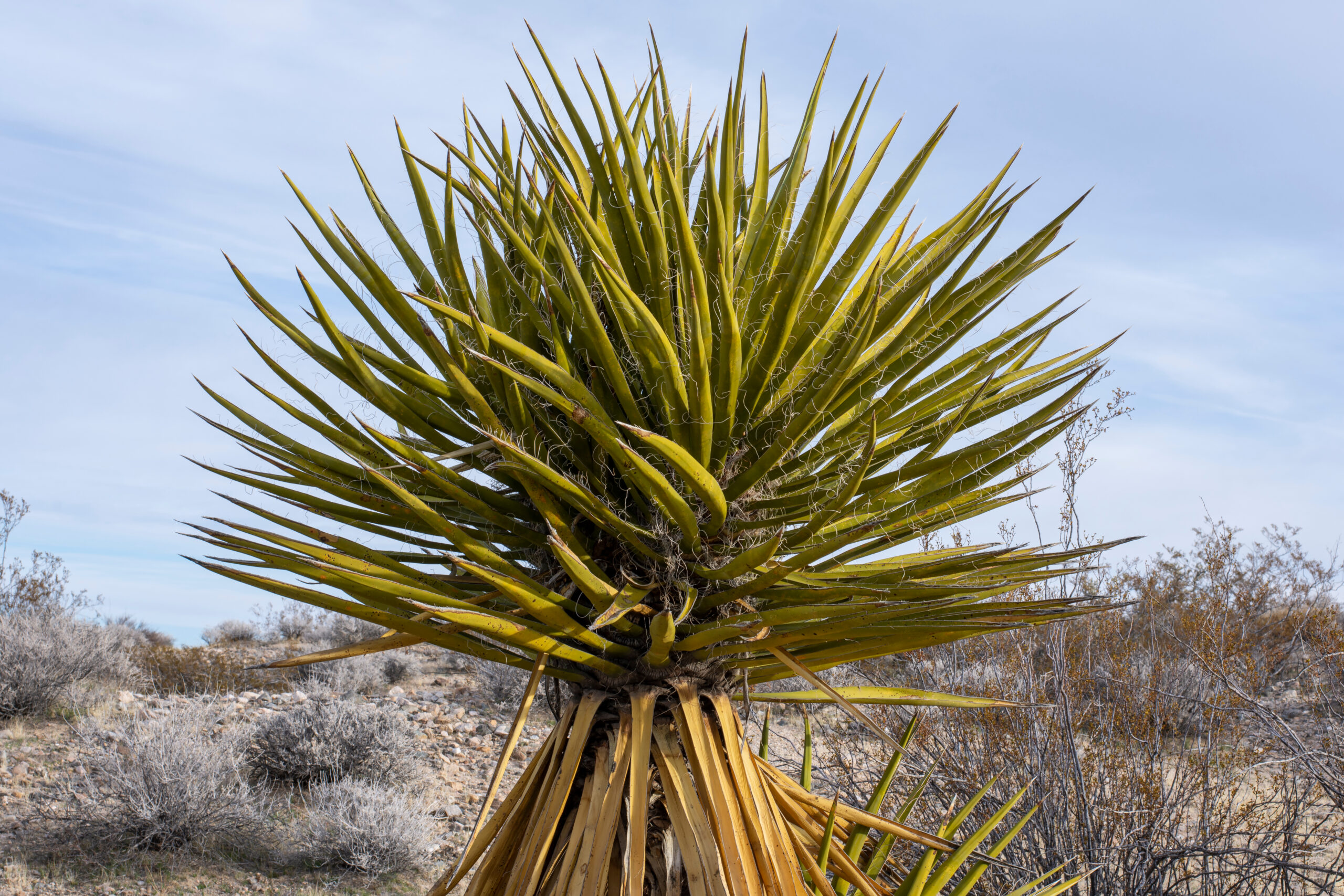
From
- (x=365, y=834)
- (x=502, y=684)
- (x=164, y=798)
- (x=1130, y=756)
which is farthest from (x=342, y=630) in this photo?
(x=1130, y=756)

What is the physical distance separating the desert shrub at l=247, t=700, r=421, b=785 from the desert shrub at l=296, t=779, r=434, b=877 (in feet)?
2.89

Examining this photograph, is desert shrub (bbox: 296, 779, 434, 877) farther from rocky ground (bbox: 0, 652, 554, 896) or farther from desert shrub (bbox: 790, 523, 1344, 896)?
desert shrub (bbox: 790, 523, 1344, 896)

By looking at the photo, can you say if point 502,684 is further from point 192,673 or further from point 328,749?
point 192,673

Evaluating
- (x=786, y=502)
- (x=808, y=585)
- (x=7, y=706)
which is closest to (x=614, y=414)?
(x=786, y=502)

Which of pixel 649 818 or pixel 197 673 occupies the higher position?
pixel 649 818

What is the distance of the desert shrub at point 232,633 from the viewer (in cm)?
1500

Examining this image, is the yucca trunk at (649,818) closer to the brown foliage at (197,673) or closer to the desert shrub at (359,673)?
the desert shrub at (359,673)

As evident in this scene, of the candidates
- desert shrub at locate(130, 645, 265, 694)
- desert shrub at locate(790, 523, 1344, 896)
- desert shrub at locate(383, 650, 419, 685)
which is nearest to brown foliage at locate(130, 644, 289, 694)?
desert shrub at locate(130, 645, 265, 694)

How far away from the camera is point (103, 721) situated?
7.63 m

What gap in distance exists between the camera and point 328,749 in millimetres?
7355

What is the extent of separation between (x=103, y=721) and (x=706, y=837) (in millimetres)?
8214

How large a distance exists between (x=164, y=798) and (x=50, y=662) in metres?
3.65

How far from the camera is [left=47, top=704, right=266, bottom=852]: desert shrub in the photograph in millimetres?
5664

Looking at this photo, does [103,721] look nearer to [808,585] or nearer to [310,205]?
[310,205]
